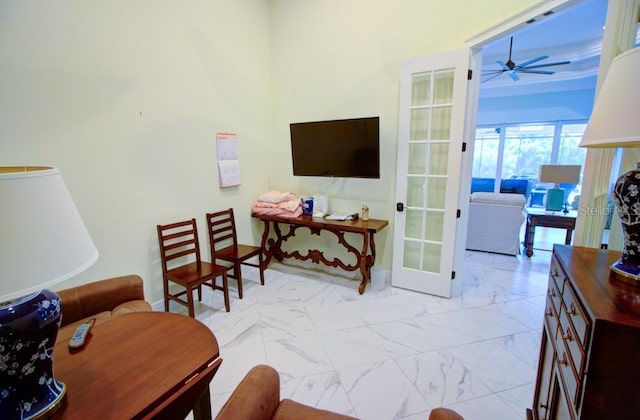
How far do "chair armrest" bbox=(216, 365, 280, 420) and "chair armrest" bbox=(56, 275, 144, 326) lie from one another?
1359 millimetres

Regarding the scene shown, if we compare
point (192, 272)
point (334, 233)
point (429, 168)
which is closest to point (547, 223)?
point (429, 168)

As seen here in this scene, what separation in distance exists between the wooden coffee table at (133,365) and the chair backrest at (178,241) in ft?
4.42

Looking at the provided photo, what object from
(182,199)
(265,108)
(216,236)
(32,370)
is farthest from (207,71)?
(32,370)

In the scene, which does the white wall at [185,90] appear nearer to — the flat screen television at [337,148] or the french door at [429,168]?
the french door at [429,168]

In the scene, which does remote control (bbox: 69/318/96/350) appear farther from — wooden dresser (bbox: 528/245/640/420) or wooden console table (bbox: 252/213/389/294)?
wooden console table (bbox: 252/213/389/294)

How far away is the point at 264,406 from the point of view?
3.60ft

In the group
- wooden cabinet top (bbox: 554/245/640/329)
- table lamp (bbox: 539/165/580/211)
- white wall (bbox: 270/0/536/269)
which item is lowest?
wooden cabinet top (bbox: 554/245/640/329)

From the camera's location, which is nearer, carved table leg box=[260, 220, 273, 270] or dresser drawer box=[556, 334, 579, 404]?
dresser drawer box=[556, 334, 579, 404]

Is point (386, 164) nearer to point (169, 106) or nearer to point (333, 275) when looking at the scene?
point (333, 275)

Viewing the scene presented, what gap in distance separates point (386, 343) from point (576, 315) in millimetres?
1567

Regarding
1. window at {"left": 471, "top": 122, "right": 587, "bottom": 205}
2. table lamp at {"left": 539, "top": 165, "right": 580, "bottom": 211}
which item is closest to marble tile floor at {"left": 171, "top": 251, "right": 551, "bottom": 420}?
table lamp at {"left": 539, "top": 165, "right": 580, "bottom": 211}

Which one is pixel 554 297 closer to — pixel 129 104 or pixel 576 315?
pixel 576 315

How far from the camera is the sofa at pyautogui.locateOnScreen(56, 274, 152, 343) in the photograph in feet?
6.04

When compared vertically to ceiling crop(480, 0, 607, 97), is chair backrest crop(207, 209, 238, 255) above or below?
below
